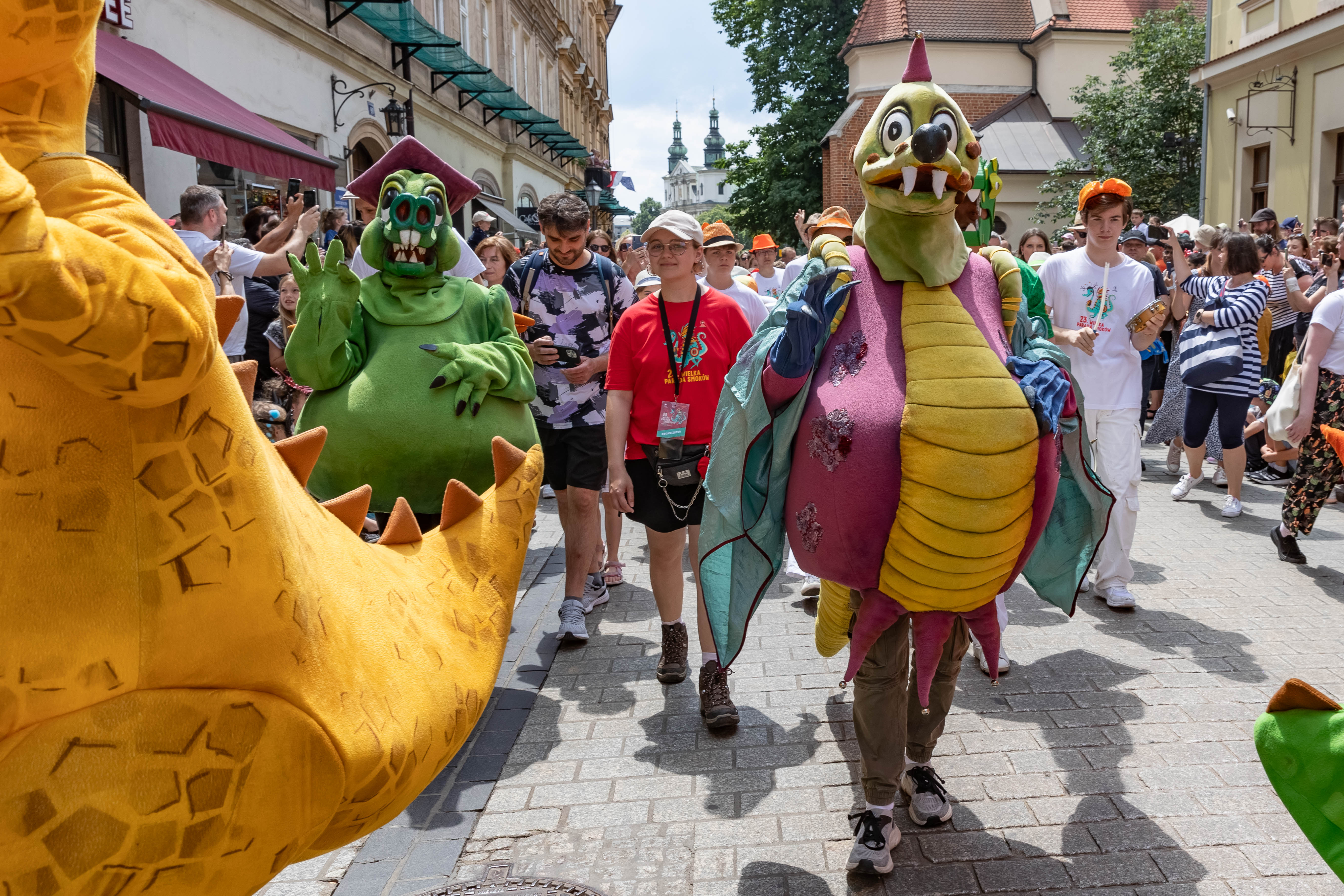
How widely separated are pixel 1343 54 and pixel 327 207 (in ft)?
51.5

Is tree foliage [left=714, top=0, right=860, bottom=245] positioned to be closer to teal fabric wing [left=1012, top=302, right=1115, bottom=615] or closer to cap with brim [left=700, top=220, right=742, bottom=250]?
cap with brim [left=700, top=220, right=742, bottom=250]

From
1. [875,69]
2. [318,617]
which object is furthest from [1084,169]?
[318,617]

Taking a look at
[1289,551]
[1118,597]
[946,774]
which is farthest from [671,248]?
[1289,551]

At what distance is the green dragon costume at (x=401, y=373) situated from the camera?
353 cm

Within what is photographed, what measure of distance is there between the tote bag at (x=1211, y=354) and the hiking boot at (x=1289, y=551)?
1790 mm

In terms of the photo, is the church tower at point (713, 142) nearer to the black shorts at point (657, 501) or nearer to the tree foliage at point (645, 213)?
the tree foliage at point (645, 213)

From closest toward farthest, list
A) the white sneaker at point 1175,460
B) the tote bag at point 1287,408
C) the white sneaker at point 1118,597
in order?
the white sneaker at point 1118,597, the tote bag at point 1287,408, the white sneaker at point 1175,460

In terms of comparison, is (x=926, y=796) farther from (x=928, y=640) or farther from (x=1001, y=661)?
(x=1001, y=661)

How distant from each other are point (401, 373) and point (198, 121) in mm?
6145

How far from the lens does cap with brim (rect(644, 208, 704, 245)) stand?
418 cm

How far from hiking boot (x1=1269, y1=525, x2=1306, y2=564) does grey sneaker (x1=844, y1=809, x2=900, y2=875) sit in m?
4.47

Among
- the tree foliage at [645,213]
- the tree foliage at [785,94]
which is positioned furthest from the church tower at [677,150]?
the tree foliage at [785,94]

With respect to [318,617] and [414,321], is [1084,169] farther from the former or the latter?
[318,617]

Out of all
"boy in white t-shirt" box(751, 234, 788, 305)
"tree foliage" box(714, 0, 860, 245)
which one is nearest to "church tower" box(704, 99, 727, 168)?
"tree foliage" box(714, 0, 860, 245)
